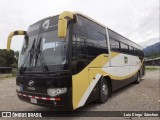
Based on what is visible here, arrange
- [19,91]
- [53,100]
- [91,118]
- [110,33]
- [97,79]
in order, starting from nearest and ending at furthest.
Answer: [53,100], [91,118], [19,91], [97,79], [110,33]

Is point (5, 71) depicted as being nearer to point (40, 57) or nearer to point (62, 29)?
point (40, 57)

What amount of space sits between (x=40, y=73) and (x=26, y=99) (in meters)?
1.09

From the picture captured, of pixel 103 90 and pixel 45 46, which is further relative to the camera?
pixel 103 90

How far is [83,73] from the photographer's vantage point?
604 centimetres

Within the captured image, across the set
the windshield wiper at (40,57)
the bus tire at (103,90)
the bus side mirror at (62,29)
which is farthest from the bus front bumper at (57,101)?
the bus tire at (103,90)

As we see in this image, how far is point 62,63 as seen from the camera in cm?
542

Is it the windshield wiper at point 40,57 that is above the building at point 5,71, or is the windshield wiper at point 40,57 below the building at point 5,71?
above

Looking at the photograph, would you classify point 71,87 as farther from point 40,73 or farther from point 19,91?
point 19,91

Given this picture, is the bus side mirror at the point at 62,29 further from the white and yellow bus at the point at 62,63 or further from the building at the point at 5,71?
the building at the point at 5,71

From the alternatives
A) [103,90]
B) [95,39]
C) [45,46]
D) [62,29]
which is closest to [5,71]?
[103,90]

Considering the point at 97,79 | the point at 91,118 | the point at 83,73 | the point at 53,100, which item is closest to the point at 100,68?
the point at 97,79

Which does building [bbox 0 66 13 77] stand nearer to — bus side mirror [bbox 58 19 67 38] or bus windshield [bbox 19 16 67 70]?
bus windshield [bbox 19 16 67 70]

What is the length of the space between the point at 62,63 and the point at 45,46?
871mm

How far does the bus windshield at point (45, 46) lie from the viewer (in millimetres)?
5574
